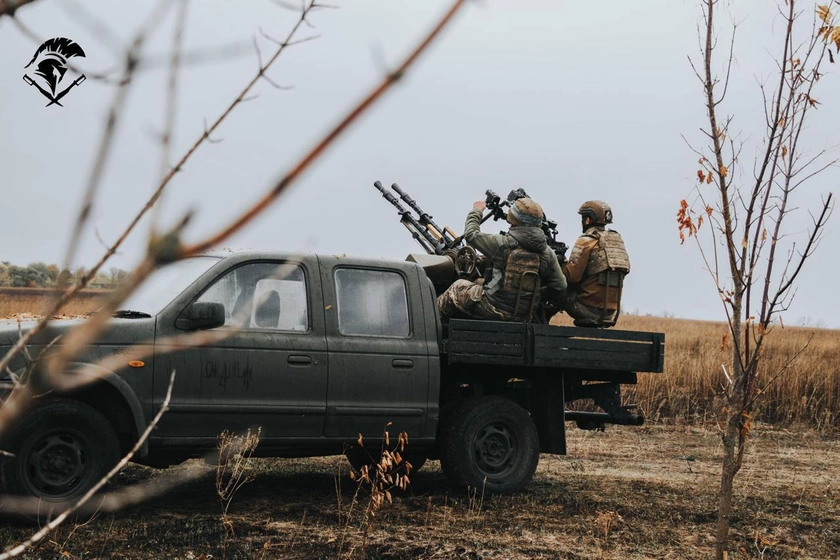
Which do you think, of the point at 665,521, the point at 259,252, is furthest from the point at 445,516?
the point at 259,252

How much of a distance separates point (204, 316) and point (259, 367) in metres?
0.71

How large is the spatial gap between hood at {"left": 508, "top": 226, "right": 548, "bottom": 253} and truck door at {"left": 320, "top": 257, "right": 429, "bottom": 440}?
3.23 feet

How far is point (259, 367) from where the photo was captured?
256 inches

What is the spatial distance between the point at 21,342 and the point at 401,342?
6.14 meters

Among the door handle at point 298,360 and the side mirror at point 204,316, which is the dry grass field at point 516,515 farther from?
the side mirror at point 204,316

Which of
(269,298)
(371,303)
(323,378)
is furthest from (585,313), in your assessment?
(269,298)

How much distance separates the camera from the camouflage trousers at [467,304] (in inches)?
314

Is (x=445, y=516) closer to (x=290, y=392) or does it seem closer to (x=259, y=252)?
(x=290, y=392)

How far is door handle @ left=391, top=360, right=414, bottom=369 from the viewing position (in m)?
7.04

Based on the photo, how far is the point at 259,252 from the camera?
677 cm

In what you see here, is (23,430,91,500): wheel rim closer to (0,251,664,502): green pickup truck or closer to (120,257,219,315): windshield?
(0,251,664,502): green pickup truck

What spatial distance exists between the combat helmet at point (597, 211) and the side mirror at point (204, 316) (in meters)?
3.47

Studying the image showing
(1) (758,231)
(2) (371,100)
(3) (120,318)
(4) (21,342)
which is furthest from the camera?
(3) (120,318)

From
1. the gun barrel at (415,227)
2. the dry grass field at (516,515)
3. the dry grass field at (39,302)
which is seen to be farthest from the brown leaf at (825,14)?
the gun barrel at (415,227)
